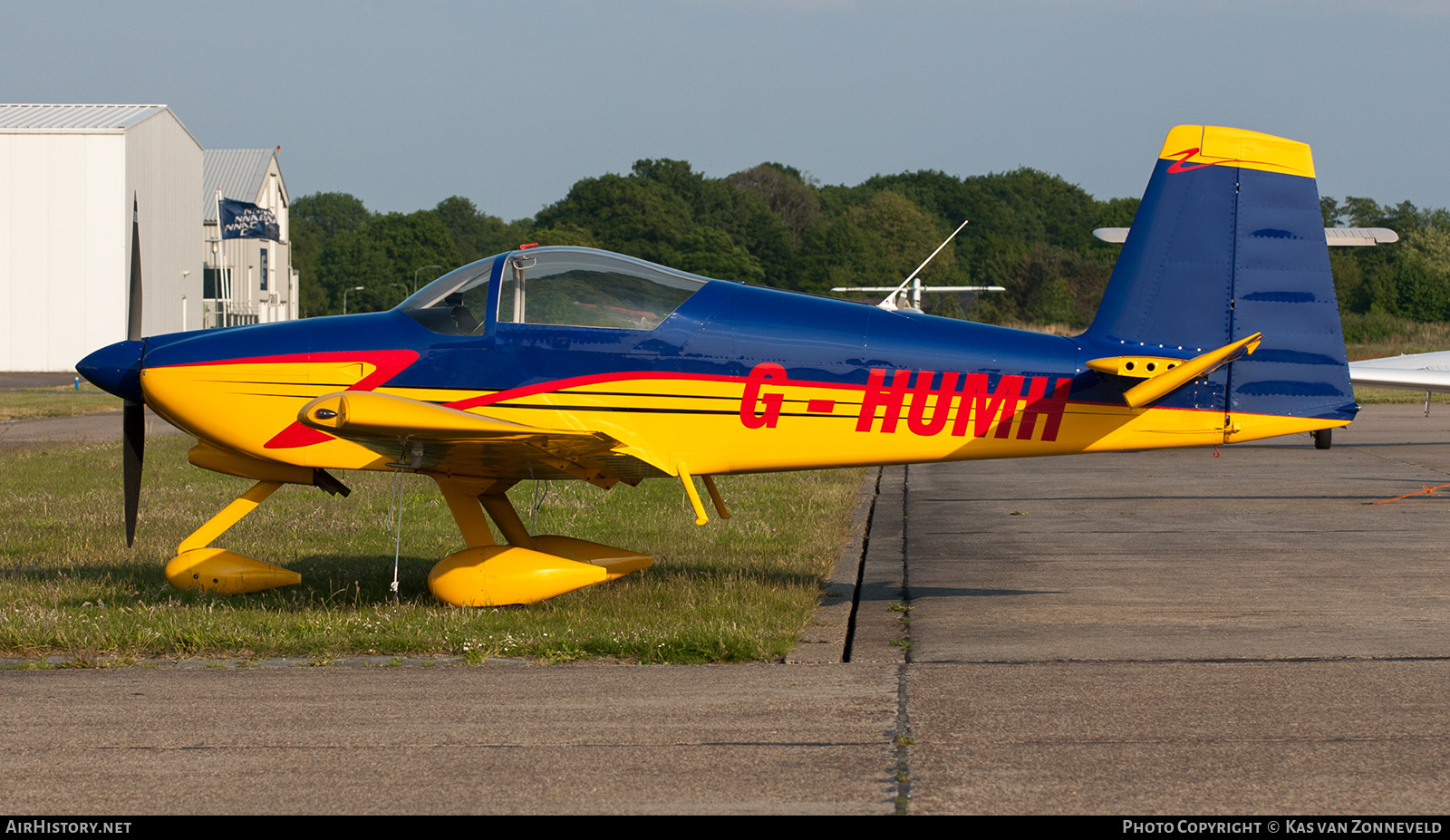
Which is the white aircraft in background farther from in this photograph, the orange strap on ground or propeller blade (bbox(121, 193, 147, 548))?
propeller blade (bbox(121, 193, 147, 548))

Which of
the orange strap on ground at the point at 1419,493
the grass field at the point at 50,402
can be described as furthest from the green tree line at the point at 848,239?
the orange strap on ground at the point at 1419,493

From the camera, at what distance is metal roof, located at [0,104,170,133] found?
174 feet

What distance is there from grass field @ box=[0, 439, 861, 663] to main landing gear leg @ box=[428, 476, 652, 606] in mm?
143

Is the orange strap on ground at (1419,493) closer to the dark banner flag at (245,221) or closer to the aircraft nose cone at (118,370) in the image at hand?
the aircraft nose cone at (118,370)

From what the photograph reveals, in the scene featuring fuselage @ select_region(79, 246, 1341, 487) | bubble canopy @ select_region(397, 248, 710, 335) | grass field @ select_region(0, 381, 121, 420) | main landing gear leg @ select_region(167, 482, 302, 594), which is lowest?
grass field @ select_region(0, 381, 121, 420)

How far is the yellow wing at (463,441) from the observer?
656 cm

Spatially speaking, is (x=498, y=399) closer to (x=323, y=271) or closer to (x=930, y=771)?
(x=930, y=771)

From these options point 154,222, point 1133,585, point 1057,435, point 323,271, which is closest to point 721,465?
point 1057,435

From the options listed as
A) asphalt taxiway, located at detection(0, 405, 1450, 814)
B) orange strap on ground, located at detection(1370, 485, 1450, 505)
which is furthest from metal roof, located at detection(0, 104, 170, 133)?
asphalt taxiway, located at detection(0, 405, 1450, 814)

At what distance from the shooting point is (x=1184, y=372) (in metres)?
7.33

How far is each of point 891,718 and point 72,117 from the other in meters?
60.2

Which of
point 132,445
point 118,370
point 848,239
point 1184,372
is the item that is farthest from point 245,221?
point 1184,372

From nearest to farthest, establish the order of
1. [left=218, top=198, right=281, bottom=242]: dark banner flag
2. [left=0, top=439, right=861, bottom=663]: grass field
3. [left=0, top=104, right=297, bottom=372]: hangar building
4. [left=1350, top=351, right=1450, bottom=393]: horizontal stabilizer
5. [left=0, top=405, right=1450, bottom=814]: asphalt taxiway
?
[left=0, top=405, right=1450, bottom=814]: asphalt taxiway → [left=0, top=439, right=861, bottom=663]: grass field → [left=1350, top=351, right=1450, bottom=393]: horizontal stabilizer → [left=0, top=104, right=297, bottom=372]: hangar building → [left=218, top=198, right=281, bottom=242]: dark banner flag

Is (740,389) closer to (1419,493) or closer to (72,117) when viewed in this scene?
(1419,493)
